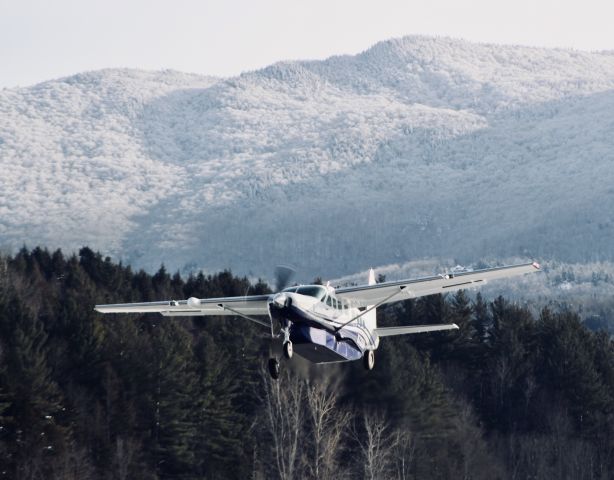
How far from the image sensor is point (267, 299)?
52.3 m

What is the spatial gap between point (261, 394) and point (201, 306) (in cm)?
5306

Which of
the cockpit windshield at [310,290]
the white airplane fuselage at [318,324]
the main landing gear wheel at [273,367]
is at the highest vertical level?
the cockpit windshield at [310,290]

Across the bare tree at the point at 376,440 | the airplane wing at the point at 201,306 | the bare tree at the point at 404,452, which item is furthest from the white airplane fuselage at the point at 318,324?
the bare tree at the point at 404,452

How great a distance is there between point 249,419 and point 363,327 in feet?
159

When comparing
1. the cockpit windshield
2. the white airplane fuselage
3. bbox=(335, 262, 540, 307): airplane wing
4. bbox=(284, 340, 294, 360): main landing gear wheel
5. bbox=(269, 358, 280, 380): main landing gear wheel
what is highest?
bbox=(335, 262, 540, 307): airplane wing

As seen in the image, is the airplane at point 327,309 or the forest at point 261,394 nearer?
the airplane at point 327,309

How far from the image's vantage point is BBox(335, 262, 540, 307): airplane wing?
5340 cm

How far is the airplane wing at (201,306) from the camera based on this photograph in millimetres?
54625

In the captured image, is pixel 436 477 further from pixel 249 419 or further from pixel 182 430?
pixel 182 430

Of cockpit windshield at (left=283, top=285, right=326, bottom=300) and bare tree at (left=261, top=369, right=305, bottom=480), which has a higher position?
cockpit windshield at (left=283, top=285, right=326, bottom=300)

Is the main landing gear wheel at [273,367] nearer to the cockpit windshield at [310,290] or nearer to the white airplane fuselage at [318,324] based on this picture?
the white airplane fuselage at [318,324]

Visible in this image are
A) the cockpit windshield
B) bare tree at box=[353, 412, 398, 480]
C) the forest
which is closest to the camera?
the cockpit windshield

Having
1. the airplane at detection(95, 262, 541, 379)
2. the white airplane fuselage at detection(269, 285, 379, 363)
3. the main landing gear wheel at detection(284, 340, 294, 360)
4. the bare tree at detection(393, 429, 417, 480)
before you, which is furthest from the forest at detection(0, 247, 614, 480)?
the main landing gear wheel at detection(284, 340, 294, 360)

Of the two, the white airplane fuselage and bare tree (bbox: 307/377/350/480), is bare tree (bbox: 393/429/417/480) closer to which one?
bare tree (bbox: 307/377/350/480)
